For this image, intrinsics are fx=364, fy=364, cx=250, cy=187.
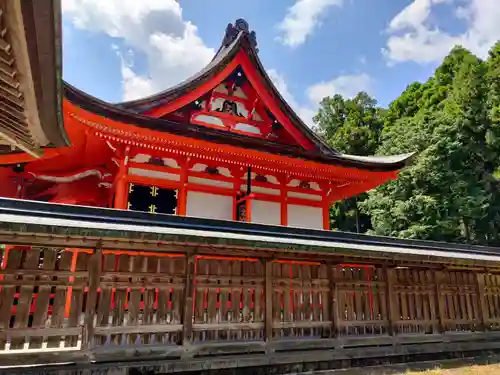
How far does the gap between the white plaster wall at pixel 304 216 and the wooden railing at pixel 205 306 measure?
4.49 meters

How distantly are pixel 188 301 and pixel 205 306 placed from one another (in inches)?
16.4

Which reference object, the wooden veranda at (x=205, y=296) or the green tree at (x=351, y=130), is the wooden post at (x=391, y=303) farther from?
the green tree at (x=351, y=130)

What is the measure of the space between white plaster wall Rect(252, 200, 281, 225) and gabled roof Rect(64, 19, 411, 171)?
2043 mm

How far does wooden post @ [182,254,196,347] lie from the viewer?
6117mm

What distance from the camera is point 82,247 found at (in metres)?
5.71

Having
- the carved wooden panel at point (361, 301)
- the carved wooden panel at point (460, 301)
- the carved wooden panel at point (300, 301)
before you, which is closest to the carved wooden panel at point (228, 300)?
the carved wooden panel at point (300, 301)

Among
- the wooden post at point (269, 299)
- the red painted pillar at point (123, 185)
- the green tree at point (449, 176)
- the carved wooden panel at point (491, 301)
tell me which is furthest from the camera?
the green tree at point (449, 176)

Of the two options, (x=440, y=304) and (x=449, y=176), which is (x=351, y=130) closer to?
(x=449, y=176)

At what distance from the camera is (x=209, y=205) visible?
37.8 ft

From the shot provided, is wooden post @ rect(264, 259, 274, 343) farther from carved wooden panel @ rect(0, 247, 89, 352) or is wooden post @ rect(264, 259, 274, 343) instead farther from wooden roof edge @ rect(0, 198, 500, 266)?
carved wooden panel @ rect(0, 247, 89, 352)

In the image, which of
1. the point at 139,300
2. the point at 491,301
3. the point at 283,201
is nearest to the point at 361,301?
the point at 491,301

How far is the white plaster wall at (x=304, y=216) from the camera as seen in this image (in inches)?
499

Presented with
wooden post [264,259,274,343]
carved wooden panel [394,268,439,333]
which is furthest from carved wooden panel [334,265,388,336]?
wooden post [264,259,274,343]

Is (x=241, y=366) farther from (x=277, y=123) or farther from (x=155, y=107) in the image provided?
(x=277, y=123)
